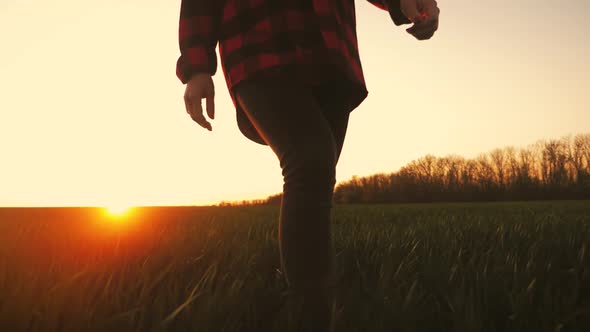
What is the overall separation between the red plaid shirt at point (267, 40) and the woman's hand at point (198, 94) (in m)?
0.04

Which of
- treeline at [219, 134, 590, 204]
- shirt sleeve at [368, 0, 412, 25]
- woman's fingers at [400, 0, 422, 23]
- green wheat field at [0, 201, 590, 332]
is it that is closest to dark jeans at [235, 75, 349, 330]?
green wheat field at [0, 201, 590, 332]

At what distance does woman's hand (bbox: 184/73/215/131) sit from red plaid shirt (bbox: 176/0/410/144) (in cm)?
4

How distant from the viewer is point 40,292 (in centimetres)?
126

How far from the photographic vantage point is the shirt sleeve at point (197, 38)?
4.87 feet

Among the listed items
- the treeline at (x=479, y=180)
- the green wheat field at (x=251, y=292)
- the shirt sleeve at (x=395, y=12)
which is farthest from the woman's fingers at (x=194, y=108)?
the treeline at (x=479, y=180)

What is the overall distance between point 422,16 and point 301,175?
3.12 ft

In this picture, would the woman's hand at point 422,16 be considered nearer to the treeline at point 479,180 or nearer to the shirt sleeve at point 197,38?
the shirt sleeve at point 197,38

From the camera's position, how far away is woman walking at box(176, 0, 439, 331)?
1258 mm

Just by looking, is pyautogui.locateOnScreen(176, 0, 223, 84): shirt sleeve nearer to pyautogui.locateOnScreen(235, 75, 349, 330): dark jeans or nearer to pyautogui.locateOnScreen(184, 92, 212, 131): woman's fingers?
pyautogui.locateOnScreen(184, 92, 212, 131): woman's fingers

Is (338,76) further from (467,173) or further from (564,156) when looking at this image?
(564,156)

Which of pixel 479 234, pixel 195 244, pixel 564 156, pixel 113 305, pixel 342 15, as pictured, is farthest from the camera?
pixel 564 156

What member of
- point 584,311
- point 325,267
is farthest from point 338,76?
point 584,311

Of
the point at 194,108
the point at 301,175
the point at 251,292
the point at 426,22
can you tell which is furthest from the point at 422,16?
the point at 251,292

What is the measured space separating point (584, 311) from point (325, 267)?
0.97m
